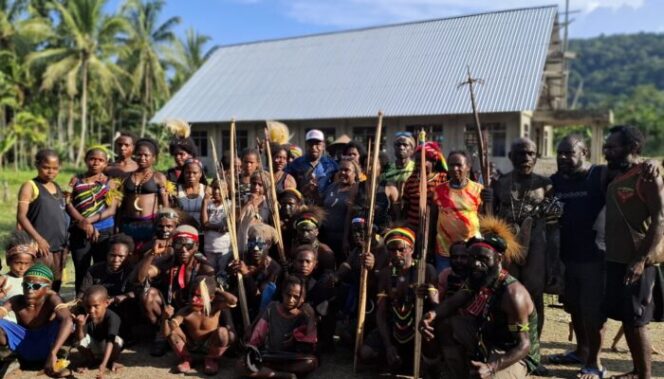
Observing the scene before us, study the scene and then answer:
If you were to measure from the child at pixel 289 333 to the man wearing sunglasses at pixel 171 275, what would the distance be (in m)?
0.75

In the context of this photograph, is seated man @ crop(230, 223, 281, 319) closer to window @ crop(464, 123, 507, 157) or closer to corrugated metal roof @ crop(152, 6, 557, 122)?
corrugated metal roof @ crop(152, 6, 557, 122)

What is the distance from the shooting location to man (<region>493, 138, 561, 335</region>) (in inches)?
182

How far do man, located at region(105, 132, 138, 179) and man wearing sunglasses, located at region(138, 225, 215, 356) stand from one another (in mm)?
1234

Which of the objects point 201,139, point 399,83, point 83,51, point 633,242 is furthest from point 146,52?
point 633,242

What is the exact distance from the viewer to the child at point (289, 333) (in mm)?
4484

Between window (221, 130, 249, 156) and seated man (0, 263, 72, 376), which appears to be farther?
window (221, 130, 249, 156)

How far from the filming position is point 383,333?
4566 millimetres

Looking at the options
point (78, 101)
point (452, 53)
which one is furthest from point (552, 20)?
point (78, 101)

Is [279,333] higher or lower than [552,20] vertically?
lower

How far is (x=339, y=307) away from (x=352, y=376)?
0.72 metres

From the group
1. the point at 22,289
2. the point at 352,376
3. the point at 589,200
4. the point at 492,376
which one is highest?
the point at 589,200

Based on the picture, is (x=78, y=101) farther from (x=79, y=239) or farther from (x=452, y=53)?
(x=79, y=239)

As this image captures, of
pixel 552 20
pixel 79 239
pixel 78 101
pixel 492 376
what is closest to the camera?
pixel 492 376

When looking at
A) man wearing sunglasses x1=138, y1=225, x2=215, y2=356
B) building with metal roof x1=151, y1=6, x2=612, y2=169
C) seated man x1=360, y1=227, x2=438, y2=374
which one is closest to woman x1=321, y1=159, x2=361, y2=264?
seated man x1=360, y1=227, x2=438, y2=374
